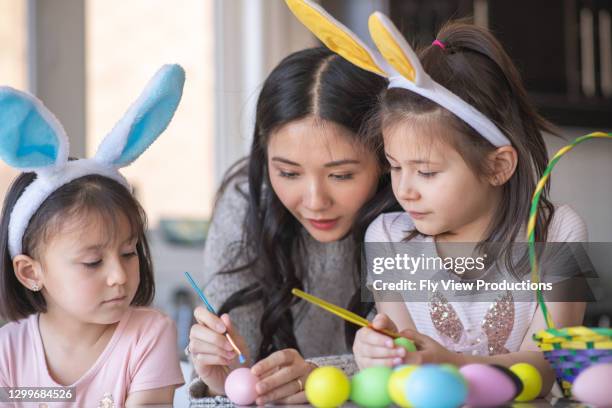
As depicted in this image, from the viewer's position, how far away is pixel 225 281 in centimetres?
165

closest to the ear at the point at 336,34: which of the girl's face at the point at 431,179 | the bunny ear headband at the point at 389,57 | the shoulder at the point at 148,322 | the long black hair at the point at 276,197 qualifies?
the bunny ear headband at the point at 389,57

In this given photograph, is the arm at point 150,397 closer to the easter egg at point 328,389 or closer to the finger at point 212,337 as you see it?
the finger at point 212,337

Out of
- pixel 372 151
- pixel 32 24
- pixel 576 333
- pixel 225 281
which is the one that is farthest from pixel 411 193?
pixel 32 24

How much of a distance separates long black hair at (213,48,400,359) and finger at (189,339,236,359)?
0.43 metres

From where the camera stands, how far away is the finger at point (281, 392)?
0.98m

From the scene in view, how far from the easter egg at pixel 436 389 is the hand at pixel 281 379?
8.5 inches

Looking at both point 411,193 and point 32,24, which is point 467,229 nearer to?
point 411,193

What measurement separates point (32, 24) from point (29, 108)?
197cm

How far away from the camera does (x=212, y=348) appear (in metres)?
1.09

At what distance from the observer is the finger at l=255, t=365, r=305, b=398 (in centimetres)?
97

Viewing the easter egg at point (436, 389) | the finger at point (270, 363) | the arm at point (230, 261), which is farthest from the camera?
the arm at point (230, 261)

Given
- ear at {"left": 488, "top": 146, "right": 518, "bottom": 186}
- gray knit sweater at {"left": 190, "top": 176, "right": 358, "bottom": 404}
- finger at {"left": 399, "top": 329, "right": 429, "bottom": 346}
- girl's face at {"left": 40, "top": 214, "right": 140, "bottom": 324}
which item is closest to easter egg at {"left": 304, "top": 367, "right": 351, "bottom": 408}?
finger at {"left": 399, "top": 329, "right": 429, "bottom": 346}

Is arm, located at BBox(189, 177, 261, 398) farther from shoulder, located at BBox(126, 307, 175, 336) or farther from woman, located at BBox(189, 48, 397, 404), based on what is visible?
shoulder, located at BBox(126, 307, 175, 336)

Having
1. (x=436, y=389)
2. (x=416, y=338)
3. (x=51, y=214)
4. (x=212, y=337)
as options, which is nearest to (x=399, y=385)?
(x=436, y=389)
